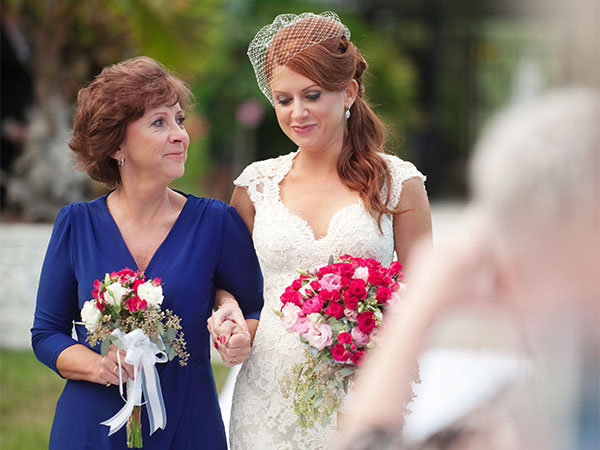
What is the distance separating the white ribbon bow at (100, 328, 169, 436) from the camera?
317cm

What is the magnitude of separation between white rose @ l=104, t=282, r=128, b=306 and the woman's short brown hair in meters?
0.67

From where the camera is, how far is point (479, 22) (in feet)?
66.5

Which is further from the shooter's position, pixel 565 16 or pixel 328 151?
pixel 328 151

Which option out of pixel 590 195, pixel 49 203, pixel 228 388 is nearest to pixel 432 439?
pixel 590 195

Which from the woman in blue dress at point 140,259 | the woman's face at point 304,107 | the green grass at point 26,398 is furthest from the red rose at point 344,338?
the green grass at point 26,398

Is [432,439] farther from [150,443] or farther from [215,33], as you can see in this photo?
[215,33]

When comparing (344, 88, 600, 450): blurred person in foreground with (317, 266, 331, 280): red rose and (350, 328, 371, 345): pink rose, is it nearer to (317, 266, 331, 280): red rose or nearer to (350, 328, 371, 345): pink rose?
(350, 328, 371, 345): pink rose

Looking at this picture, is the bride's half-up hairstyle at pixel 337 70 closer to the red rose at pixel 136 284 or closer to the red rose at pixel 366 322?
the red rose at pixel 366 322

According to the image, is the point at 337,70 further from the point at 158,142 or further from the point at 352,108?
the point at 158,142

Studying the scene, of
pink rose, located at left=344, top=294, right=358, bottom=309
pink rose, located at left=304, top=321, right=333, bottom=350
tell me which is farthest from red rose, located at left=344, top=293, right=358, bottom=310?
pink rose, located at left=304, top=321, right=333, bottom=350

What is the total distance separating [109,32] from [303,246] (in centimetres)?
737

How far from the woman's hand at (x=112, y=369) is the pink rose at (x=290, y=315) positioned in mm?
607

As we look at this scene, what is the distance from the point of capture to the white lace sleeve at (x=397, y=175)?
363 cm

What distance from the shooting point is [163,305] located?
3402 mm
